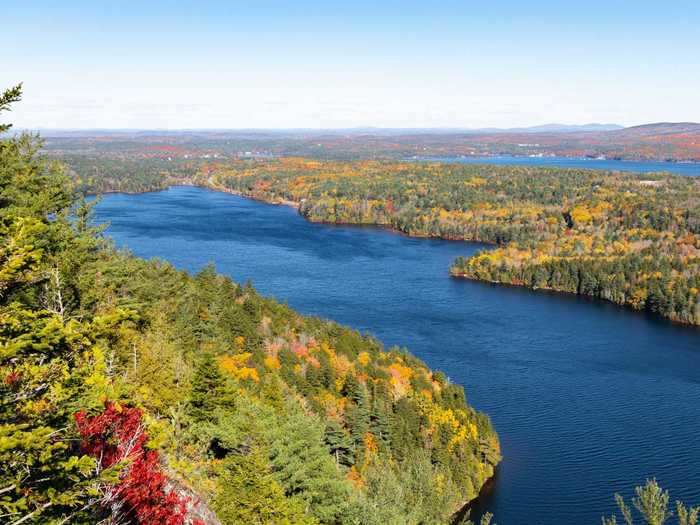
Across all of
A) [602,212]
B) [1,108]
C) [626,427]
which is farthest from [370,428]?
[602,212]

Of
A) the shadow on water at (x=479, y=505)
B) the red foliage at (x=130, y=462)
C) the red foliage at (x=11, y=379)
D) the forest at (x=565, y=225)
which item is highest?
the red foliage at (x=11, y=379)

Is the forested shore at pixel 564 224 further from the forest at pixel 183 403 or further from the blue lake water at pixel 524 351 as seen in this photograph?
the forest at pixel 183 403

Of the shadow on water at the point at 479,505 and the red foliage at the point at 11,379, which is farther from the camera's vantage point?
the shadow on water at the point at 479,505

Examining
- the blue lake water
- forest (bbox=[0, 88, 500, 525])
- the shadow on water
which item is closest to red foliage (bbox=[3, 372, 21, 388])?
forest (bbox=[0, 88, 500, 525])

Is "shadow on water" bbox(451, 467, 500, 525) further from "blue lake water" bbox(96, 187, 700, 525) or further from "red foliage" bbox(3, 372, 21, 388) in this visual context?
"red foliage" bbox(3, 372, 21, 388)

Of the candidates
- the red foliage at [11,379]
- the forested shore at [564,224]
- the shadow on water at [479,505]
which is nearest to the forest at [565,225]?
the forested shore at [564,224]

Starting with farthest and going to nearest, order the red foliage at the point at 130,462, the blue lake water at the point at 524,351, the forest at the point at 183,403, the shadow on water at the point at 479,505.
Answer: the blue lake water at the point at 524,351 → the shadow on water at the point at 479,505 → the red foliage at the point at 130,462 → the forest at the point at 183,403
